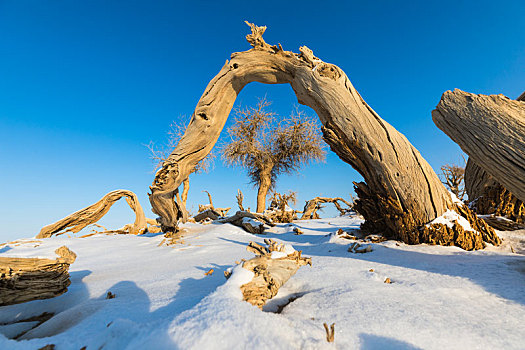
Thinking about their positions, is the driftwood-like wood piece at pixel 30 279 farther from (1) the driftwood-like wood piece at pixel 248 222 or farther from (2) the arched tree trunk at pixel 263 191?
(2) the arched tree trunk at pixel 263 191

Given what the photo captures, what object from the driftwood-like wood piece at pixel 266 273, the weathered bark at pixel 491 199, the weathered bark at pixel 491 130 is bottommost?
the driftwood-like wood piece at pixel 266 273

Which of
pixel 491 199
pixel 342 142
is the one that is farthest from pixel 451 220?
pixel 342 142

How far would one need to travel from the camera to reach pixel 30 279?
1.29m

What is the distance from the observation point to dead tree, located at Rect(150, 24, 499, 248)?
116 inches

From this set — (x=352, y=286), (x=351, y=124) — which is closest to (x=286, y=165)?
(x=351, y=124)

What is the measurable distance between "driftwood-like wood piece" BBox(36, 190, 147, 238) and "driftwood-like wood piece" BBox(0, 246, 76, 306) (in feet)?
16.8

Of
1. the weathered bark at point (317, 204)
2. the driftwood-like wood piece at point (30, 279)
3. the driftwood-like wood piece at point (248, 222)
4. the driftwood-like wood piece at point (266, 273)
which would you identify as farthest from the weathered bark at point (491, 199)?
the weathered bark at point (317, 204)

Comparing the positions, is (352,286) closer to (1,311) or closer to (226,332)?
(226,332)

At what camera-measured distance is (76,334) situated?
1003 mm

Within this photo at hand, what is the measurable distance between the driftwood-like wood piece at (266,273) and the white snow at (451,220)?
1980 mm

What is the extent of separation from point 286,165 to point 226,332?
15.4 metres

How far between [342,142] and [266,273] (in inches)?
93.6

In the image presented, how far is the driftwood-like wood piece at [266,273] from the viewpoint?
1.25 metres

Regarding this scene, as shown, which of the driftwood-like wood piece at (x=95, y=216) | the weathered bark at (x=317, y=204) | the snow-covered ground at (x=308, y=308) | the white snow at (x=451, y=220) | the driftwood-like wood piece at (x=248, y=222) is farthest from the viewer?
the weathered bark at (x=317, y=204)
